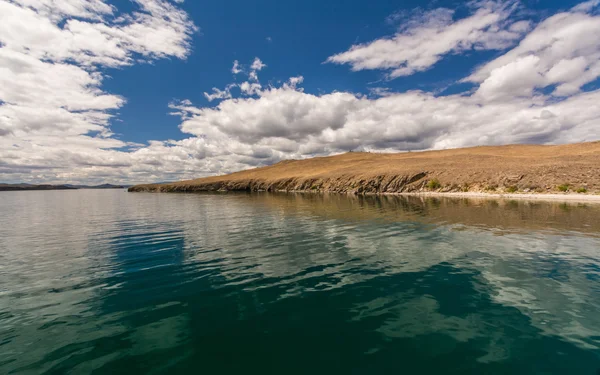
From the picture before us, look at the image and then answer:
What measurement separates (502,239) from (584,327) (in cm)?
1426

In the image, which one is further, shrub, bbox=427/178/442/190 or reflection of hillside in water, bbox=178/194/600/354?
shrub, bbox=427/178/442/190

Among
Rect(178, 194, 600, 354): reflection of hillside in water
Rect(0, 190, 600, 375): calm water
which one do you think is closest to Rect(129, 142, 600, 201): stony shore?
Rect(178, 194, 600, 354): reflection of hillside in water

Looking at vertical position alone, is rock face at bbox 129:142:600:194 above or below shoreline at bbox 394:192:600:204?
above

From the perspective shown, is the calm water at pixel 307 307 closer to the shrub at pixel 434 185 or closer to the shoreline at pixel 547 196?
the shoreline at pixel 547 196

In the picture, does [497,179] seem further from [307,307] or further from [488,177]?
[307,307]

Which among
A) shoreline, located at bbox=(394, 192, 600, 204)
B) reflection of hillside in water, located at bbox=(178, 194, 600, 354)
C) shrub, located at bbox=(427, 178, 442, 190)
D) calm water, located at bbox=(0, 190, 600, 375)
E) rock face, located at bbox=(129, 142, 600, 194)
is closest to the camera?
calm water, located at bbox=(0, 190, 600, 375)

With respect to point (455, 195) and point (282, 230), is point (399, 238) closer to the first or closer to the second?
point (282, 230)

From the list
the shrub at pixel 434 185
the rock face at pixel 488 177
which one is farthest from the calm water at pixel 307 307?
the shrub at pixel 434 185

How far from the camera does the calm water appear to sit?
295 inches

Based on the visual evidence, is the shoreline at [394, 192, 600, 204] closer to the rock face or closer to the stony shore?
the stony shore

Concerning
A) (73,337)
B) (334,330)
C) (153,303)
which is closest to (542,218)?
(334,330)

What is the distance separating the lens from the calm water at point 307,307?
7488 millimetres

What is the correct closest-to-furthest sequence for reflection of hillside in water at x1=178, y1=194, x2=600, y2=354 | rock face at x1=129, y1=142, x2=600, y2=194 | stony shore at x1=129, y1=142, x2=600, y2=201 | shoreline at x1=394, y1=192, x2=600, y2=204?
reflection of hillside in water at x1=178, y1=194, x2=600, y2=354, shoreline at x1=394, y1=192, x2=600, y2=204, stony shore at x1=129, y1=142, x2=600, y2=201, rock face at x1=129, y1=142, x2=600, y2=194

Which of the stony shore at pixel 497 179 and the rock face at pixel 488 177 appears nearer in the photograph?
the stony shore at pixel 497 179
